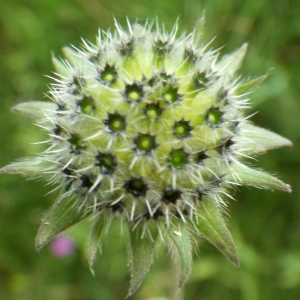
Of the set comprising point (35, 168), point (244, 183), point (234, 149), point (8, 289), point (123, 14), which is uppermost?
point (123, 14)

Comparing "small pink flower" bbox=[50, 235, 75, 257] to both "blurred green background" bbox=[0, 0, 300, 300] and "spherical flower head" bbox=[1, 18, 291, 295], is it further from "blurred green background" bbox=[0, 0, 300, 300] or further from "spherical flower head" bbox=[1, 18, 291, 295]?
"spherical flower head" bbox=[1, 18, 291, 295]

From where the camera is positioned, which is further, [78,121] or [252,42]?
[252,42]

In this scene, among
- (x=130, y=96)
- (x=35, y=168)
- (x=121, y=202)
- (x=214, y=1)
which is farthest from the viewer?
(x=214, y=1)

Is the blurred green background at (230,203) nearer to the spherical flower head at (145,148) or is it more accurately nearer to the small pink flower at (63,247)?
the small pink flower at (63,247)

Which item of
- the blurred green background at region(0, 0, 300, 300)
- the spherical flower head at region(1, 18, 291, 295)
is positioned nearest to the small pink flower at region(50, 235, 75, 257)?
the blurred green background at region(0, 0, 300, 300)

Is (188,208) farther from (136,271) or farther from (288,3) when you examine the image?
(288,3)

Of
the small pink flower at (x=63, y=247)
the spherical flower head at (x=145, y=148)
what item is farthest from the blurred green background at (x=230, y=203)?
the spherical flower head at (x=145, y=148)

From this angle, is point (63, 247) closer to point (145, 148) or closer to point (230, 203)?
point (230, 203)

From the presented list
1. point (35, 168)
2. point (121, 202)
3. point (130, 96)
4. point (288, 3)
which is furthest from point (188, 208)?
point (288, 3)
